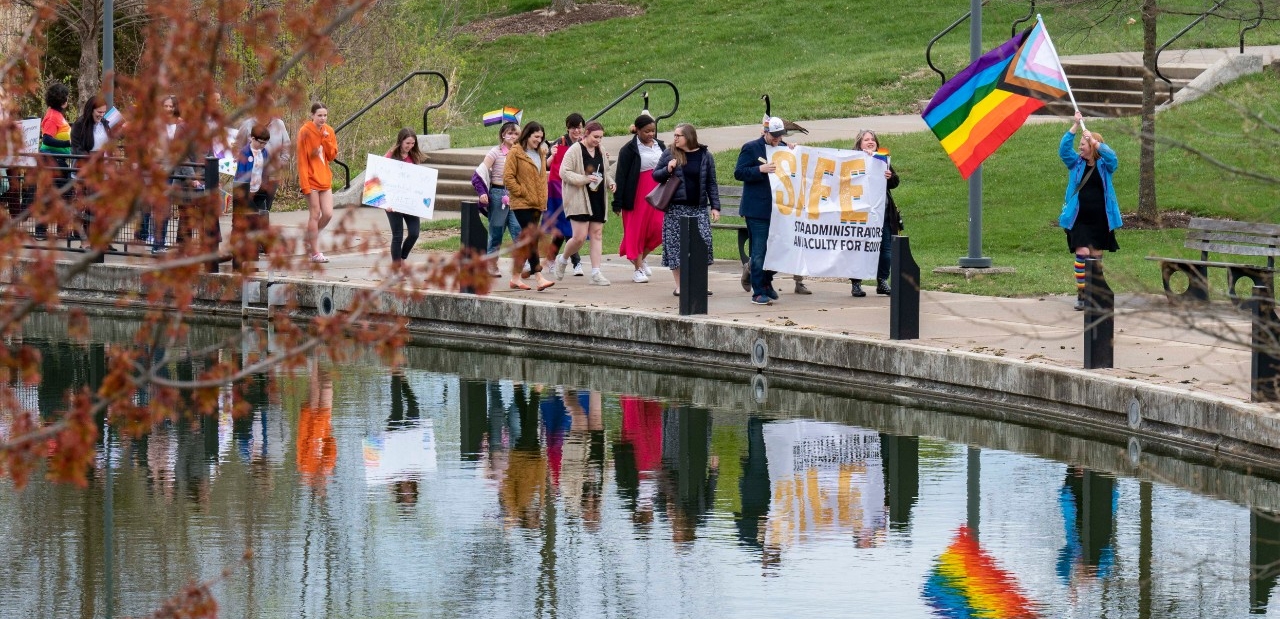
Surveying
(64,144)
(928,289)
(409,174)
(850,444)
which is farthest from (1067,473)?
(64,144)

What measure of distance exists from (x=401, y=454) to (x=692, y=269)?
167 inches

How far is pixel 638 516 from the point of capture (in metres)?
10.1

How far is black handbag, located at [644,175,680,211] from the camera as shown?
16.5 m

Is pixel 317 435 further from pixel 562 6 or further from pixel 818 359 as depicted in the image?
pixel 562 6

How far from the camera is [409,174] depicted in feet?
60.7

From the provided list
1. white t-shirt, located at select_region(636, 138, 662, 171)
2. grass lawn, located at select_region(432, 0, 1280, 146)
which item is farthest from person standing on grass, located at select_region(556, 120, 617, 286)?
grass lawn, located at select_region(432, 0, 1280, 146)

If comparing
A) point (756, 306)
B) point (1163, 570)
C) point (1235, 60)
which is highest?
point (1235, 60)

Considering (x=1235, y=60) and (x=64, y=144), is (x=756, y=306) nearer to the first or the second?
(x=64, y=144)

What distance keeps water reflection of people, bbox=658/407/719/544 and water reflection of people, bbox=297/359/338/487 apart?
197 cm

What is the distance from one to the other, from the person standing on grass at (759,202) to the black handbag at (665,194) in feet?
1.75

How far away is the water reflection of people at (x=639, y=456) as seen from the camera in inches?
413

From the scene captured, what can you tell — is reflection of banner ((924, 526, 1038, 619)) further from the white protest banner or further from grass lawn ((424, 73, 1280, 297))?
the white protest banner

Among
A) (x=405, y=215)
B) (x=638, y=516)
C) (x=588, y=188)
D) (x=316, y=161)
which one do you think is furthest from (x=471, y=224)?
(x=638, y=516)

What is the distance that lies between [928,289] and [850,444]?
5.47 metres
